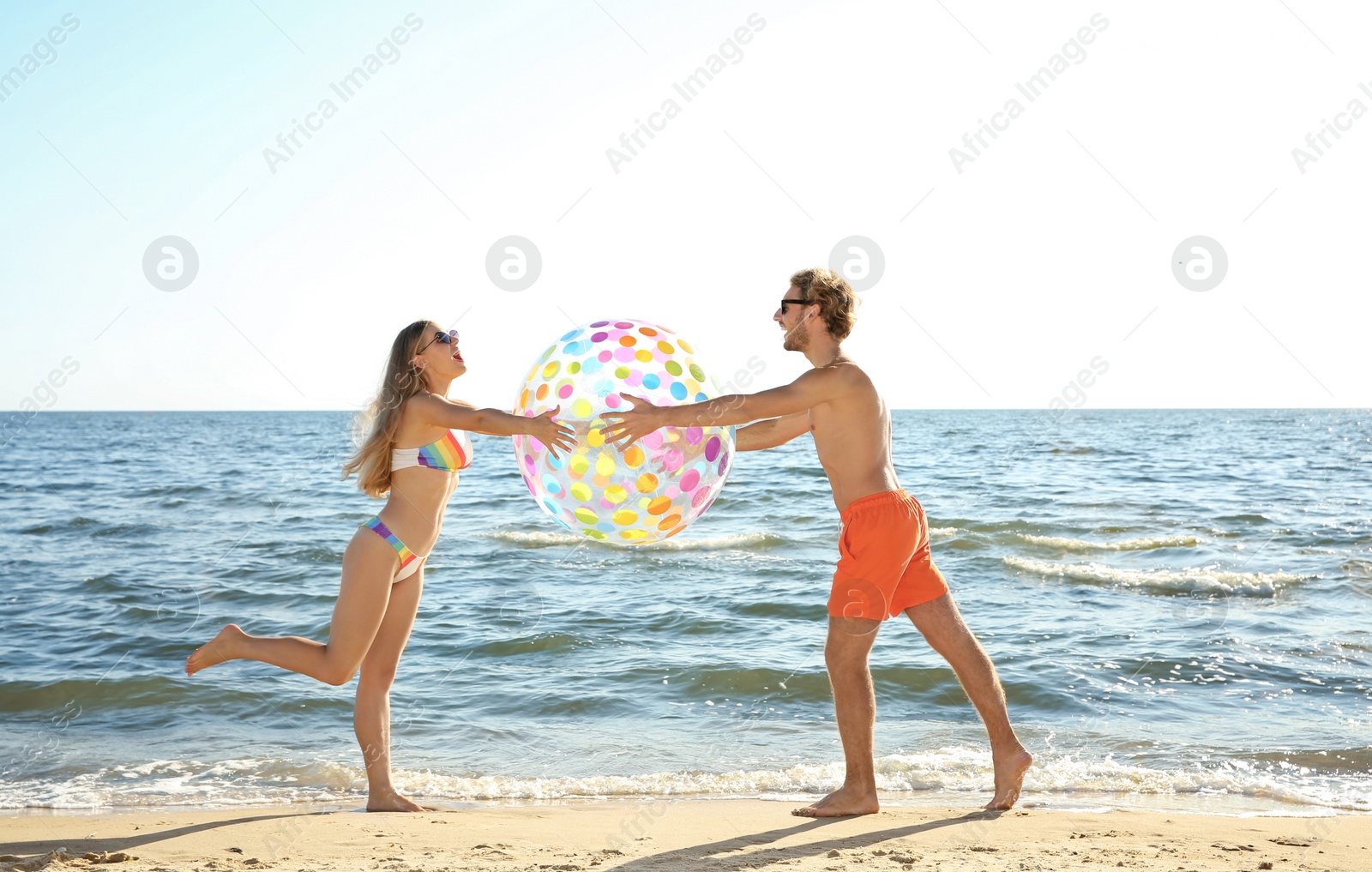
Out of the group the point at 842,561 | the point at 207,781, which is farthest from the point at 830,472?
the point at 207,781

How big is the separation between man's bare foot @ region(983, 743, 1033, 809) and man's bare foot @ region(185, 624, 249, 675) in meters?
3.19

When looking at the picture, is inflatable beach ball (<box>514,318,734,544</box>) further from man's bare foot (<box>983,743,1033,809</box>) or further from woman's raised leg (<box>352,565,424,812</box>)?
man's bare foot (<box>983,743,1033,809</box>)

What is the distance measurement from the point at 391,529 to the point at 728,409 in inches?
58.9

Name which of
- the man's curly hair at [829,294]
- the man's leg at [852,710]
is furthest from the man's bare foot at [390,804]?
the man's curly hair at [829,294]

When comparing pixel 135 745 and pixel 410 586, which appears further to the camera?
pixel 135 745

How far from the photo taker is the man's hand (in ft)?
13.0

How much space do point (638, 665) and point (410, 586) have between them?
318cm

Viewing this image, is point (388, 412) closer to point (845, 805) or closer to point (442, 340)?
point (442, 340)

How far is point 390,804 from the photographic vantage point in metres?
4.42

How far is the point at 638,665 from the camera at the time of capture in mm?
7273

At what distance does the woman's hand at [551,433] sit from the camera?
4016 millimetres

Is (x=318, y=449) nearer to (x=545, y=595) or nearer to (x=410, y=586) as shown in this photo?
(x=545, y=595)

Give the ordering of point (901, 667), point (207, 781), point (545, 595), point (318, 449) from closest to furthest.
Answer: point (207, 781)
point (901, 667)
point (545, 595)
point (318, 449)

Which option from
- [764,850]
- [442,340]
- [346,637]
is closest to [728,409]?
[442,340]
